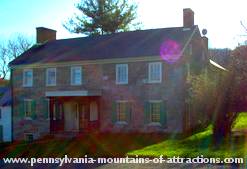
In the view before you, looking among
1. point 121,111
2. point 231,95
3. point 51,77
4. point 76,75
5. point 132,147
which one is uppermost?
point 76,75

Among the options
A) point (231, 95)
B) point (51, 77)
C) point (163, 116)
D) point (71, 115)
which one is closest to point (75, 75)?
point (51, 77)

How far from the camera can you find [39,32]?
1394 inches

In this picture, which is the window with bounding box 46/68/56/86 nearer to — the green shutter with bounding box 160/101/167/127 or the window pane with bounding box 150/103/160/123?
the window pane with bounding box 150/103/160/123

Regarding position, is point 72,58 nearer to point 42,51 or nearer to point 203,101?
point 42,51

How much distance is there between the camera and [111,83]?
88.4ft

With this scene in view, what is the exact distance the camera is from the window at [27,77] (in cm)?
3036

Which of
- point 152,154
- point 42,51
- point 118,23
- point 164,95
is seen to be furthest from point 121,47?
point 118,23

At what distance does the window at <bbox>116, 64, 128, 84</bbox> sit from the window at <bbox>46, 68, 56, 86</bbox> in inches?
213

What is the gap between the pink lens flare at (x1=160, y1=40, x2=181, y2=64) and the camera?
2466 centimetres

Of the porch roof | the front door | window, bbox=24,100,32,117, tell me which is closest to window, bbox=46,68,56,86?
the porch roof

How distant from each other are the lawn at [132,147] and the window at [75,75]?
14.4 ft

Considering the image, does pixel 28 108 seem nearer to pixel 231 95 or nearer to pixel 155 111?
pixel 155 111

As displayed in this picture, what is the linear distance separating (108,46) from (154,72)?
5200 millimetres

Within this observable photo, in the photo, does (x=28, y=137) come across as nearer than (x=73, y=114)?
No
